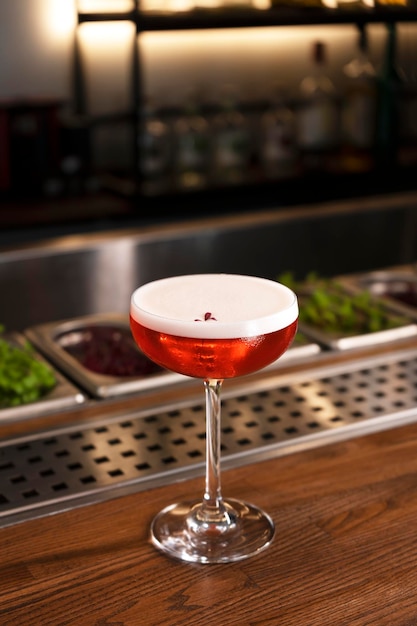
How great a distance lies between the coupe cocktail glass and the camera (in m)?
0.97

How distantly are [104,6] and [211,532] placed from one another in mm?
2389

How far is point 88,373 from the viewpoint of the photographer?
5.07 ft

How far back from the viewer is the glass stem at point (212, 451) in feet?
3.48

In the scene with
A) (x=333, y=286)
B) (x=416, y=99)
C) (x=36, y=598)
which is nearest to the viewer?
(x=36, y=598)

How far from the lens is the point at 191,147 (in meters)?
3.26

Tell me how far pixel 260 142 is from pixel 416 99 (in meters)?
0.71

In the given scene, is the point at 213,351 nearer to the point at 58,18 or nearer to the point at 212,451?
the point at 212,451

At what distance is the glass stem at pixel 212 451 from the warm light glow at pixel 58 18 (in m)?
2.44

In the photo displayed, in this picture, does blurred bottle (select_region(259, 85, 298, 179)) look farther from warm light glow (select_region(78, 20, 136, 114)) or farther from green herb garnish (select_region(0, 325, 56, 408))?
green herb garnish (select_region(0, 325, 56, 408))

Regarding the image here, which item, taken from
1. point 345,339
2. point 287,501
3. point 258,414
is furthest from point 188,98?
point 287,501

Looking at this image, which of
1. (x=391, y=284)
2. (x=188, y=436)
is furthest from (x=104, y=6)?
(x=188, y=436)

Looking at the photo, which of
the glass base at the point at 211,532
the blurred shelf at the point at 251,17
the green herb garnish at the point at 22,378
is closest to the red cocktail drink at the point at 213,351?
the glass base at the point at 211,532

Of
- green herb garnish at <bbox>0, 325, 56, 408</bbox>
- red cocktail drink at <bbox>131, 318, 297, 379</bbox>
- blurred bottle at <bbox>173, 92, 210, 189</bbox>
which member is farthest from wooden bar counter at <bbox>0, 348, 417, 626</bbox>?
blurred bottle at <bbox>173, 92, 210, 189</bbox>

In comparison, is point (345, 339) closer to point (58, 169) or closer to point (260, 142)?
point (58, 169)
